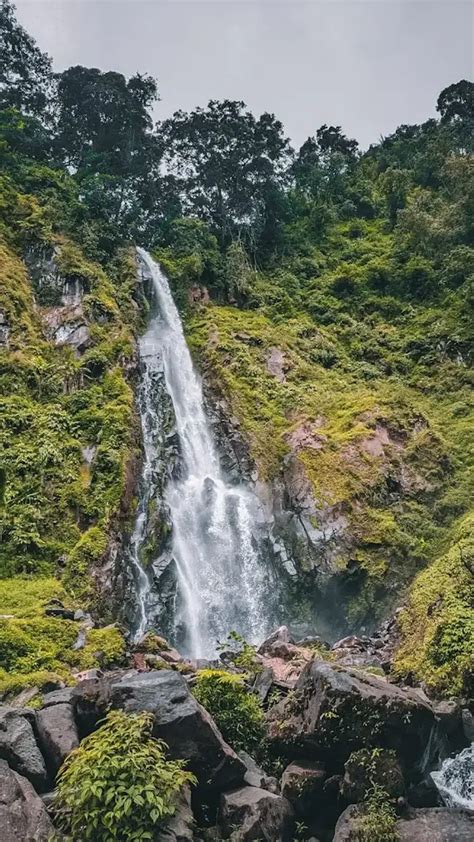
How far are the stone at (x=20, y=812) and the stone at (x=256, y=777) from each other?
3106mm

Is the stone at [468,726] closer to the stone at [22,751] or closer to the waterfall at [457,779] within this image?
the waterfall at [457,779]

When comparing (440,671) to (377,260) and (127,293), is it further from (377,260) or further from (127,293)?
(377,260)

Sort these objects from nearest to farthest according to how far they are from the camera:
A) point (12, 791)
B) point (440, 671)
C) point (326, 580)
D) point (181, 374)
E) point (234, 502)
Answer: point (12, 791), point (440, 671), point (326, 580), point (234, 502), point (181, 374)

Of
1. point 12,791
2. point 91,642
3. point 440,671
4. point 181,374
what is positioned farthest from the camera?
point 181,374

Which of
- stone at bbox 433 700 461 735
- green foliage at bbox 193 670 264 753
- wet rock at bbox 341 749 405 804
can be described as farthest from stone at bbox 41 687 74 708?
stone at bbox 433 700 461 735

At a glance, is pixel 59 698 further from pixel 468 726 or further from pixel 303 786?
pixel 468 726

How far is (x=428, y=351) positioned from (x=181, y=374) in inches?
451

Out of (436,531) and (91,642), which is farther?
(436,531)

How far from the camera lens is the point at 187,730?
8570 mm

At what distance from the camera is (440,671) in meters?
11.3

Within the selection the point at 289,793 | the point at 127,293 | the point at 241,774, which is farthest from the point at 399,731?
the point at 127,293

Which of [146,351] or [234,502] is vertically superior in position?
[146,351]

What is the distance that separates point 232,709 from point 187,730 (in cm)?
150

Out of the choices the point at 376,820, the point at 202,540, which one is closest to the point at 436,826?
the point at 376,820
